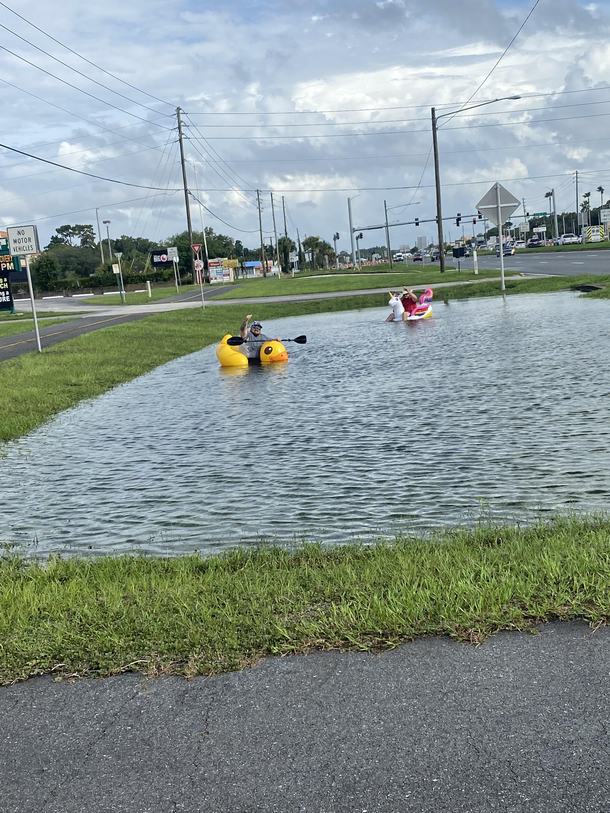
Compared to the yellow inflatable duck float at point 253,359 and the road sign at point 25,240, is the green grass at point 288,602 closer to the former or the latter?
the yellow inflatable duck float at point 253,359

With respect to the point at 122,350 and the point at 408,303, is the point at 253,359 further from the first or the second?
the point at 408,303

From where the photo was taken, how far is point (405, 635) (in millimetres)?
4676

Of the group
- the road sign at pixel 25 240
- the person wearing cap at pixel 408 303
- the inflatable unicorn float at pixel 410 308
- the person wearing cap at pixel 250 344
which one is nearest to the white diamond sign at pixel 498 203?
the inflatable unicorn float at pixel 410 308

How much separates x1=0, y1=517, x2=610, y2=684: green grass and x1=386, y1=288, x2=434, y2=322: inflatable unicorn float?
25274 mm

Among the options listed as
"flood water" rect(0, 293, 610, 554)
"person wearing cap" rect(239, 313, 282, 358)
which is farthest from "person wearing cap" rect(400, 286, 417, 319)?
"flood water" rect(0, 293, 610, 554)

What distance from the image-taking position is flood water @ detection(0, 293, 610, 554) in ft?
26.2

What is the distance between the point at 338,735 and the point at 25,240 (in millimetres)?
24311

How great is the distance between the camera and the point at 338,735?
3.74 meters

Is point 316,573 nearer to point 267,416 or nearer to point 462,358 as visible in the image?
point 267,416

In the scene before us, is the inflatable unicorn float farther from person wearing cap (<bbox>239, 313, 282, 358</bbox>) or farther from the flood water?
the flood water

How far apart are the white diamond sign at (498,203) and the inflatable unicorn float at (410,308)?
6.16 metres

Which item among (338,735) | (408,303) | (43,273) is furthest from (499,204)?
(43,273)

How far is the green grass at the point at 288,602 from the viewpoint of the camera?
15.4 ft

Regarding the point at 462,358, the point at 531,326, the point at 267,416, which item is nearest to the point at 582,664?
the point at 267,416
